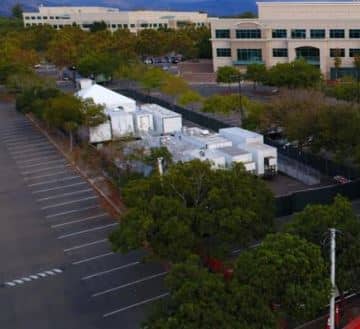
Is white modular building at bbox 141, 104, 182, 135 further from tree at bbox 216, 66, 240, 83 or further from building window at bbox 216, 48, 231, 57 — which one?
building window at bbox 216, 48, 231, 57

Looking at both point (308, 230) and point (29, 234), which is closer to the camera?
point (308, 230)

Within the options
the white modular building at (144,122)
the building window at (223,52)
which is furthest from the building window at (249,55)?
the white modular building at (144,122)

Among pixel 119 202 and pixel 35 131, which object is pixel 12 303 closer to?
pixel 119 202

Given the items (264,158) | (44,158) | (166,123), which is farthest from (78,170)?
(264,158)

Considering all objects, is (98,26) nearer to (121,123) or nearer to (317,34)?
(317,34)

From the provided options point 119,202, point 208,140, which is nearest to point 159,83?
point 208,140

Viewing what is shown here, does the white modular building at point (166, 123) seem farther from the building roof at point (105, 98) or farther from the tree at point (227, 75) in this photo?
the tree at point (227, 75)

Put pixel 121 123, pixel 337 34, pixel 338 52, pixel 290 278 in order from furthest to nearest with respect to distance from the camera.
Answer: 1. pixel 338 52
2. pixel 337 34
3. pixel 121 123
4. pixel 290 278

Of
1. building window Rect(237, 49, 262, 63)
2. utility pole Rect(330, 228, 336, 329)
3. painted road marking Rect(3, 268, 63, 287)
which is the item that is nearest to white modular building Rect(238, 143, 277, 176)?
painted road marking Rect(3, 268, 63, 287)
